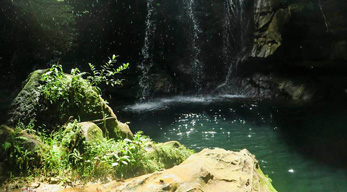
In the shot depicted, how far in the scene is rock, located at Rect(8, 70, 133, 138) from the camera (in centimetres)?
408

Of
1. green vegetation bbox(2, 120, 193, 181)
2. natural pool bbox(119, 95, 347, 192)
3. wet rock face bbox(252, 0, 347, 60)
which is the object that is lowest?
natural pool bbox(119, 95, 347, 192)

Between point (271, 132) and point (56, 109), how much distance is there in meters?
7.20

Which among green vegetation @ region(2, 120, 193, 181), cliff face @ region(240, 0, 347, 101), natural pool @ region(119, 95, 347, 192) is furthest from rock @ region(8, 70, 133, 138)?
cliff face @ region(240, 0, 347, 101)

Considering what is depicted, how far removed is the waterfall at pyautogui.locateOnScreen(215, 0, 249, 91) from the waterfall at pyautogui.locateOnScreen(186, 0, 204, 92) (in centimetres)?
170

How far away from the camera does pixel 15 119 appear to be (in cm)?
401

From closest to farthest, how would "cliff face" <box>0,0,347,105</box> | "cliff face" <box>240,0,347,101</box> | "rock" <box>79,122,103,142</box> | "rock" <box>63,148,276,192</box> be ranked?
1. "rock" <box>63,148,276,192</box>
2. "rock" <box>79,122,103,142</box>
3. "cliff face" <box>240,0,347,101</box>
4. "cliff face" <box>0,0,347,105</box>

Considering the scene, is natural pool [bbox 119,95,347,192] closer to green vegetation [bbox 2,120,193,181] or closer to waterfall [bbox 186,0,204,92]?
green vegetation [bbox 2,120,193,181]

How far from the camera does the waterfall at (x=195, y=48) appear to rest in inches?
722

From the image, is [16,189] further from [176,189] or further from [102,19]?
[102,19]

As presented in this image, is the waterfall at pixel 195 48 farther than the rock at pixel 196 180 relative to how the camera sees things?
Yes

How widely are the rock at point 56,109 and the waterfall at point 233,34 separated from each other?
45.5ft

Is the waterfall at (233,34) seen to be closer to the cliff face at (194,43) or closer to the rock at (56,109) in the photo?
the cliff face at (194,43)

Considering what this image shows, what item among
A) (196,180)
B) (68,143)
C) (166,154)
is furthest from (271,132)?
(68,143)

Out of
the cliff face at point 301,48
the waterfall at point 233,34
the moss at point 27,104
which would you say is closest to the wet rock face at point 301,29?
the cliff face at point 301,48
